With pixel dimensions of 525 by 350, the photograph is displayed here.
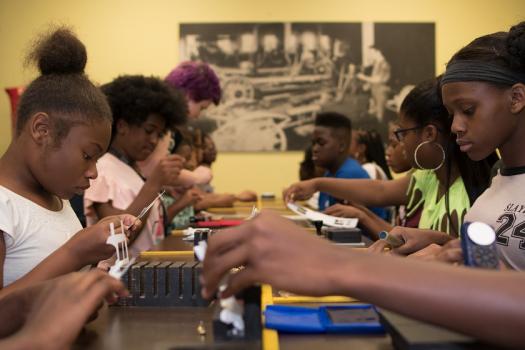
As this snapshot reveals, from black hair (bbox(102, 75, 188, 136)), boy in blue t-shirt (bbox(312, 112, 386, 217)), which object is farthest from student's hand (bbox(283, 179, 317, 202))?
boy in blue t-shirt (bbox(312, 112, 386, 217))

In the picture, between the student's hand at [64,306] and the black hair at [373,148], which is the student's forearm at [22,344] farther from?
the black hair at [373,148]

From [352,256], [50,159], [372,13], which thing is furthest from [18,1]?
[352,256]

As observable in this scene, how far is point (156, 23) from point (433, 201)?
12.3 ft

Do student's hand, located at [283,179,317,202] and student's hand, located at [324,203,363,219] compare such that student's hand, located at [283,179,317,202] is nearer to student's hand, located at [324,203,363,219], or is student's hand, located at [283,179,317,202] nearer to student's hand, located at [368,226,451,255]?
student's hand, located at [324,203,363,219]

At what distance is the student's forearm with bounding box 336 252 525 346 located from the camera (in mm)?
643

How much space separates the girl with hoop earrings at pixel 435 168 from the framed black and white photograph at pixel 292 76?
2690 millimetres

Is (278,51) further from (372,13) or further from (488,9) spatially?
(488,9)

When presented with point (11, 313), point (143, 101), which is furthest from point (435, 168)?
point (11, 313)

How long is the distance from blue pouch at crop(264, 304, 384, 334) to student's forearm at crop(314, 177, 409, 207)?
5.50 feet

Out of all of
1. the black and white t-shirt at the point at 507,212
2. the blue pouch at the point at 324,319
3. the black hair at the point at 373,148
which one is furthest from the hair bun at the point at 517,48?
the black hair at the point at 373,148

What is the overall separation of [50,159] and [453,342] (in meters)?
1.05

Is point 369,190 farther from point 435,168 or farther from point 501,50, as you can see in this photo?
point 501,50

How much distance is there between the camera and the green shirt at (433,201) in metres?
1.78

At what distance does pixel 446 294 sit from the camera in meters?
0.65
